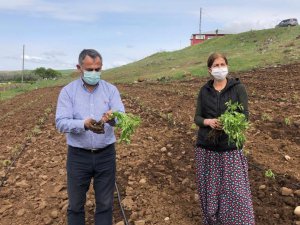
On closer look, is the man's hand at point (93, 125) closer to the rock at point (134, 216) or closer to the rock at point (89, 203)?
the rock at point (134, 216)

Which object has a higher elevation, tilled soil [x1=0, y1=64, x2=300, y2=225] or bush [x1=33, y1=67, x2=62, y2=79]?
bush [x1=33, y1=67, x2=62, y2=79]

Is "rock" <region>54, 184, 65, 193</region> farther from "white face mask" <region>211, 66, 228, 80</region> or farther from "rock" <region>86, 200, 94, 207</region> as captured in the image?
"white face mask" <region>211, 66, 228, 80</region>

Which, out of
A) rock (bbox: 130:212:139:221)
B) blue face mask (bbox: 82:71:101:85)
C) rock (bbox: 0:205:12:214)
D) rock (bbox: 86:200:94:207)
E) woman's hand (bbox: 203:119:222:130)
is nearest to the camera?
blue face mask (bbox: 82:71:101:85)

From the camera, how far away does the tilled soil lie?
513 centimetres

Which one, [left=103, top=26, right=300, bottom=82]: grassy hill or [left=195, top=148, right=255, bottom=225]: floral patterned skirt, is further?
[left=103, top=26, right=300, bottom=82]: grassy hill

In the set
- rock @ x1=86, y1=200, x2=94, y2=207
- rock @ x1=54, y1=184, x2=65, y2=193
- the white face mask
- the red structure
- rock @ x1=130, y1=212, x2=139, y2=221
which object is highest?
the red structure

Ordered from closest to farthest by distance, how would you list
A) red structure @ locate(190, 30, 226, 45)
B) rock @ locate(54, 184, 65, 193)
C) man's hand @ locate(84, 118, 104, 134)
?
1. man's hand @ locate(84, 118, 104, 134)
2. rock @ locate(54, 184, 65, 193)
3. red structure @ locate(190, 30, 226, 45)

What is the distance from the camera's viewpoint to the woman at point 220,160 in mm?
4105

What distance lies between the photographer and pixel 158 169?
6336 mm

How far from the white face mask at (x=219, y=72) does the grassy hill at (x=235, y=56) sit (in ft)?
55.9

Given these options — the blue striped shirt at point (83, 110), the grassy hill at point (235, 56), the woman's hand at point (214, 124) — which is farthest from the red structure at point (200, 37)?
the blue striped shirt at point (83, 110)

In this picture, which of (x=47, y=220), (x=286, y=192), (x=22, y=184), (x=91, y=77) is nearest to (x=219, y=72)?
(x=91, y=77)

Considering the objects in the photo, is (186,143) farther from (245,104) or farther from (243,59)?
(243,59)

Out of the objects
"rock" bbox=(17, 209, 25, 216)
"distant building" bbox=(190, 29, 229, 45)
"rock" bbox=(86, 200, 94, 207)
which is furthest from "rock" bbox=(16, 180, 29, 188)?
"distant building" bbox=(190, 29, 229, 45)
